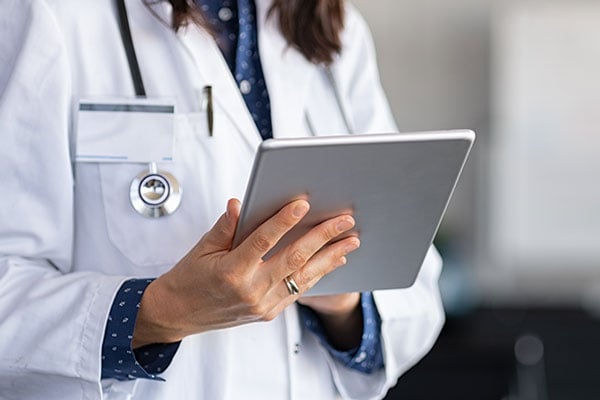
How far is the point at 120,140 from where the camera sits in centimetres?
126

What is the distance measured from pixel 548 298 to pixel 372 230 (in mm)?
2628

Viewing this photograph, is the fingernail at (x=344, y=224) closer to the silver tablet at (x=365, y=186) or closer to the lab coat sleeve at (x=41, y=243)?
the silver tablet at (x=365, y=186)

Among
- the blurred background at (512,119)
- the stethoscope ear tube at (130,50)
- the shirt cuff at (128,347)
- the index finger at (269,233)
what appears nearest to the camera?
the index finger at (269,233)

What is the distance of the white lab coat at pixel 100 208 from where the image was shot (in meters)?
1.17

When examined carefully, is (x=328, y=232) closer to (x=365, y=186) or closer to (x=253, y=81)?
(x=365, y=186)

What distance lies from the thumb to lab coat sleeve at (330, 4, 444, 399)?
372 millimetres

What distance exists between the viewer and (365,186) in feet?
3.66

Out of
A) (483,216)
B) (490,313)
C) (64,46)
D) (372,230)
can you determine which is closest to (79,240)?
(64,46)

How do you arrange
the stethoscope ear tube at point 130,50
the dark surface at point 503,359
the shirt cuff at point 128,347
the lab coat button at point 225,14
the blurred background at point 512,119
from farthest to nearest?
the blurred background at point 512,119 → the dark surface at point 503,359 → the lab coat button at point 225,14 → the stethoscope ear tube at point 130,50 → the shirt cuff at point 128,347

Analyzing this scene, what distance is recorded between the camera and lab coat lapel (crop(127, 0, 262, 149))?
1.30 metres

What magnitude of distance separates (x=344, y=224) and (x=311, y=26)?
1.47 feet

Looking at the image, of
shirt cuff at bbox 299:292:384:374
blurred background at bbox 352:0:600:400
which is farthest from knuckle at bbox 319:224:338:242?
blurred background at bbox 352:0:600:400

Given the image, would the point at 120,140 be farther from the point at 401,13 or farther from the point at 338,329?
the point at 401,13

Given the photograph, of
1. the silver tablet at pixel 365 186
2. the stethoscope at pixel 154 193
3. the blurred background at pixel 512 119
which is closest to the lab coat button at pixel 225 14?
the stethoscope at pixel 154 193
